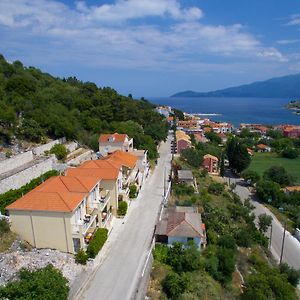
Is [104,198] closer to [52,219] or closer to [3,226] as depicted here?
[52,219]

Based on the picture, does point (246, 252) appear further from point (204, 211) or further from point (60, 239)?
point (60, 239)

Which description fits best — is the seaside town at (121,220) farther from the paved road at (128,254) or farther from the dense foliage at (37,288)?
the dense foliage at (37,288)

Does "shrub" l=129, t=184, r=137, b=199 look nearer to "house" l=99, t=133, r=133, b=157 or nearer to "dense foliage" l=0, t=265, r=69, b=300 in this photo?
"house" l=99, t=133, r=133, b=157

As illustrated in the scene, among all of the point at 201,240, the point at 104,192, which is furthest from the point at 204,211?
the point at 104,192

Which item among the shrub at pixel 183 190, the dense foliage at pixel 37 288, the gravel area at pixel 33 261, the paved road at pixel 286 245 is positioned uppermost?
the dense foliage at pixel 37 288

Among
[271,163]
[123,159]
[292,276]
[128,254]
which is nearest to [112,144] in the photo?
[123,159]

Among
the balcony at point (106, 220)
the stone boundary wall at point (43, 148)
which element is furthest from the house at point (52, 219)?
the stone boundary wall at point (43, 148)

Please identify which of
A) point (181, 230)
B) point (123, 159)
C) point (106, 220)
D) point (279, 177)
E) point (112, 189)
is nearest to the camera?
point (181, 230)
